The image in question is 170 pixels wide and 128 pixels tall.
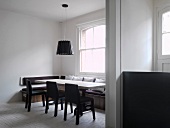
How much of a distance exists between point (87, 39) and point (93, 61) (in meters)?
0.80

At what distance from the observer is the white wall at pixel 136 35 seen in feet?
9.69

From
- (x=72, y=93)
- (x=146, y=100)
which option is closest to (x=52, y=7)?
(x=72, y=93)

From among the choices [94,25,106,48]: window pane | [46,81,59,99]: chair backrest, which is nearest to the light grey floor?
[46,81,59,99]: chair backrest

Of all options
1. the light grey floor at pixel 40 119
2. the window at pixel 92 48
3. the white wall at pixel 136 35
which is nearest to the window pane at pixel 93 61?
the window at pixel 92 48

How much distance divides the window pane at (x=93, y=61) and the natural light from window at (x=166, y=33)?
201 cm

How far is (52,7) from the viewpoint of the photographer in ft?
16.7

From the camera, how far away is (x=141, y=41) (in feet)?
10.8

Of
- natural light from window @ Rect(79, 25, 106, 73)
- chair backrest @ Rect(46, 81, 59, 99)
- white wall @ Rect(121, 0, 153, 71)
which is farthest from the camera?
natural light from window @ Rect(79, 25, 106, 73)

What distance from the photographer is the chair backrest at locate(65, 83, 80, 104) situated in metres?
3.46

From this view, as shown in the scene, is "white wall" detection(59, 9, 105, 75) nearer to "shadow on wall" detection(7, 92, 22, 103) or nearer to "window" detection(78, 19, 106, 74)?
"window" detection(78, 19, 106, 74)

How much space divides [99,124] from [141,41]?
1.80m

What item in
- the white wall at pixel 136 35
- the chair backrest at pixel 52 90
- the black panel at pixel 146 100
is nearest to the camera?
the black panel at pixel 146 100

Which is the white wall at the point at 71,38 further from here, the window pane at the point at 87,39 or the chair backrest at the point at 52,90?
the chair backrest at the point at 52,90

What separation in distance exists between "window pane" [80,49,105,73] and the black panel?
2.70 m
